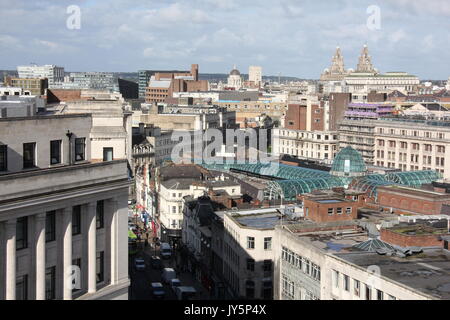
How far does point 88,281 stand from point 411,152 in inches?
4734

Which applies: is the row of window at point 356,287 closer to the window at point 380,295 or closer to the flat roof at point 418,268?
the window at point 380,295

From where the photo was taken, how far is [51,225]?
107ft

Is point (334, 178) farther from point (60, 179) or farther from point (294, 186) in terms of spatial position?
point (60, 179)

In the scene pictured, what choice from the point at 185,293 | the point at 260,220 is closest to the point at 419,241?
the point at 260,220

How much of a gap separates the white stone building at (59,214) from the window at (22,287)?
0.02 metres

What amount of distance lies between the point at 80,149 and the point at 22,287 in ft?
23.8

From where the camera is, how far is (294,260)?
5506 cm

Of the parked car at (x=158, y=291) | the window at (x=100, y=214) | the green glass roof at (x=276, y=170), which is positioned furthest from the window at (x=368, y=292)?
the green glass roof at (x=276, y=170)

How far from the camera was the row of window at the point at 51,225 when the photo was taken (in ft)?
102

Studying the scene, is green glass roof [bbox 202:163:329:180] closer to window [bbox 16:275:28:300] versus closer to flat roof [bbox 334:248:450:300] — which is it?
flat roof [bbox 334:248:450:300]

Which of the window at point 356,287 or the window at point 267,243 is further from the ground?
the window at point 356,287

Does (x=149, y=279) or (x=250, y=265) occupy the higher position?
(x=250, y=265)
